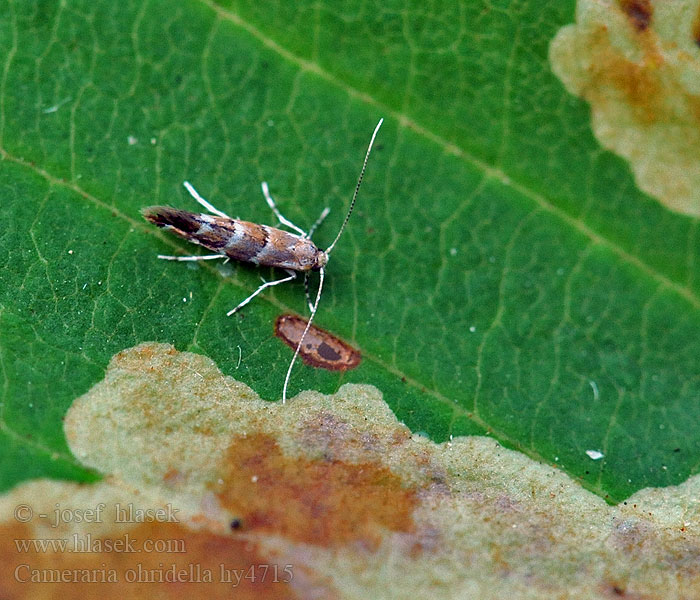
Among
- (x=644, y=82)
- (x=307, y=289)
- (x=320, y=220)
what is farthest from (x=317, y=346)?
(x=644, y=82)

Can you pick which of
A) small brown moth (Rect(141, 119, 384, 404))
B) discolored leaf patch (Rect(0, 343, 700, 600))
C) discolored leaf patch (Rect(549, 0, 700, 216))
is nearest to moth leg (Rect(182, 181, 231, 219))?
small brown moth (Rect(141, 119, 384, 404))

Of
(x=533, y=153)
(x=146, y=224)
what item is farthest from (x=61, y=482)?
(x=533, y=153)

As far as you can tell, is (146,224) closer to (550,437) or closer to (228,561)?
(228,561)

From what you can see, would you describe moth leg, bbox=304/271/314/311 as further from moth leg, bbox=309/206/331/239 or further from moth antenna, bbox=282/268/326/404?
moth leg, bbox=309/206/331/239

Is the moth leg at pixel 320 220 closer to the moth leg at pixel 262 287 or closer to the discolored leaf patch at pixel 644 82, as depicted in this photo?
the moth leg at pixel 262 287

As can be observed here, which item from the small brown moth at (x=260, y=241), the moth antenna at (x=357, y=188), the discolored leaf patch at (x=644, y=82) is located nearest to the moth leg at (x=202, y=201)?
the small brown moth at (x=260, y=241)

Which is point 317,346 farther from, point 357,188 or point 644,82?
point 644,82
